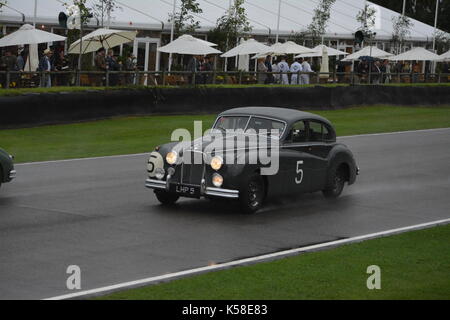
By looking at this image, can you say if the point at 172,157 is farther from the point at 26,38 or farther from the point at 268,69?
the point at 268,69

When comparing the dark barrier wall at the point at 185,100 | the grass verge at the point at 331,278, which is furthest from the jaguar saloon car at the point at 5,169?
the dark barrier wall at the point at 185,100

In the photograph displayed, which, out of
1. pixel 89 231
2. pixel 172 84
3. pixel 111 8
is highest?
pixel 111 8

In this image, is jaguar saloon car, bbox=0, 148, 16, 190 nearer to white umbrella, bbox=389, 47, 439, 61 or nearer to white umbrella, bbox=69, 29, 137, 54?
white umbrella, bbox=69, 29, 137, 54

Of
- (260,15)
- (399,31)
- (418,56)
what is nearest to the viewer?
(260,15)

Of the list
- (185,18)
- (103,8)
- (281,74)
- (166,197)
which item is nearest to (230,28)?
(185,18)

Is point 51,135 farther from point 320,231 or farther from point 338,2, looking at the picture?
point 338,2

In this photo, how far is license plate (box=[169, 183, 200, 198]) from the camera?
44.7 ft

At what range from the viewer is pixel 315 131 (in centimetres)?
1551

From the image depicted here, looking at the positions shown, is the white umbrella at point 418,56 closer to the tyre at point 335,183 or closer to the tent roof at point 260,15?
the tent roof at point 260,15

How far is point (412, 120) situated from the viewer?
104 feet

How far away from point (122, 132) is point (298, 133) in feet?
34.0

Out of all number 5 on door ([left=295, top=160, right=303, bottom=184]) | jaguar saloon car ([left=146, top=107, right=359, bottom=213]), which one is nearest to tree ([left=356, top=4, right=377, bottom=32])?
jaguar saloon car ([left=146, top=107, right=359, bottom=213])

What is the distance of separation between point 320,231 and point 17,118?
42.3ft
